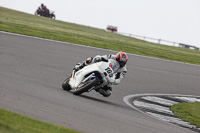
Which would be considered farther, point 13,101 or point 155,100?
point 155,100

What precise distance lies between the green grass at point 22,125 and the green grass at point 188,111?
206 inches

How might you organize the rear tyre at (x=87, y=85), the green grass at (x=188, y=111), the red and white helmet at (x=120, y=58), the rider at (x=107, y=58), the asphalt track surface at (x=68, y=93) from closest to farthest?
1. the asphalt track surface at (x=68, y=93)
2. the rear tyre at (x=87, y=85)
3. the rider at (x=107, y=58)
4. the red and white helmet at (x=120, y=58)
5. the green grass at (x=188, y=111)

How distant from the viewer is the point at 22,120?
5.92m

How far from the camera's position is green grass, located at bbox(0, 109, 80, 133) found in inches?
210

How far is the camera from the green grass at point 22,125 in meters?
5.34

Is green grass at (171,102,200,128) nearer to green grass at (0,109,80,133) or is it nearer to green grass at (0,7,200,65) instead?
green grass at (0,109,80,133)

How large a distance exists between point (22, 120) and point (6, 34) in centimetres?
Answer: 1360

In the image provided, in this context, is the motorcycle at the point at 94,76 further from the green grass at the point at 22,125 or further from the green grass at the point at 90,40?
the green grass at the point at 90,40

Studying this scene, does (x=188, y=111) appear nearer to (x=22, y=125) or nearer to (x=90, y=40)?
(x=22, y=125)

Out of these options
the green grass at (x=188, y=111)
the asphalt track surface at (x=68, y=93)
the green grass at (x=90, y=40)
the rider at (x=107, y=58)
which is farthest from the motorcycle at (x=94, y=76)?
the green grass at (x=90, y=40)

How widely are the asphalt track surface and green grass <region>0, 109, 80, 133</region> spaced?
0.39 m

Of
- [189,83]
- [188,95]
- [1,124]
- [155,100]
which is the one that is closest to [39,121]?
[1,124]

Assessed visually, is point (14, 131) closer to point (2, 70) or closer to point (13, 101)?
point (13, 101)

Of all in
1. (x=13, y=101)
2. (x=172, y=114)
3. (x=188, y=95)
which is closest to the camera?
(x=13, y=101)
